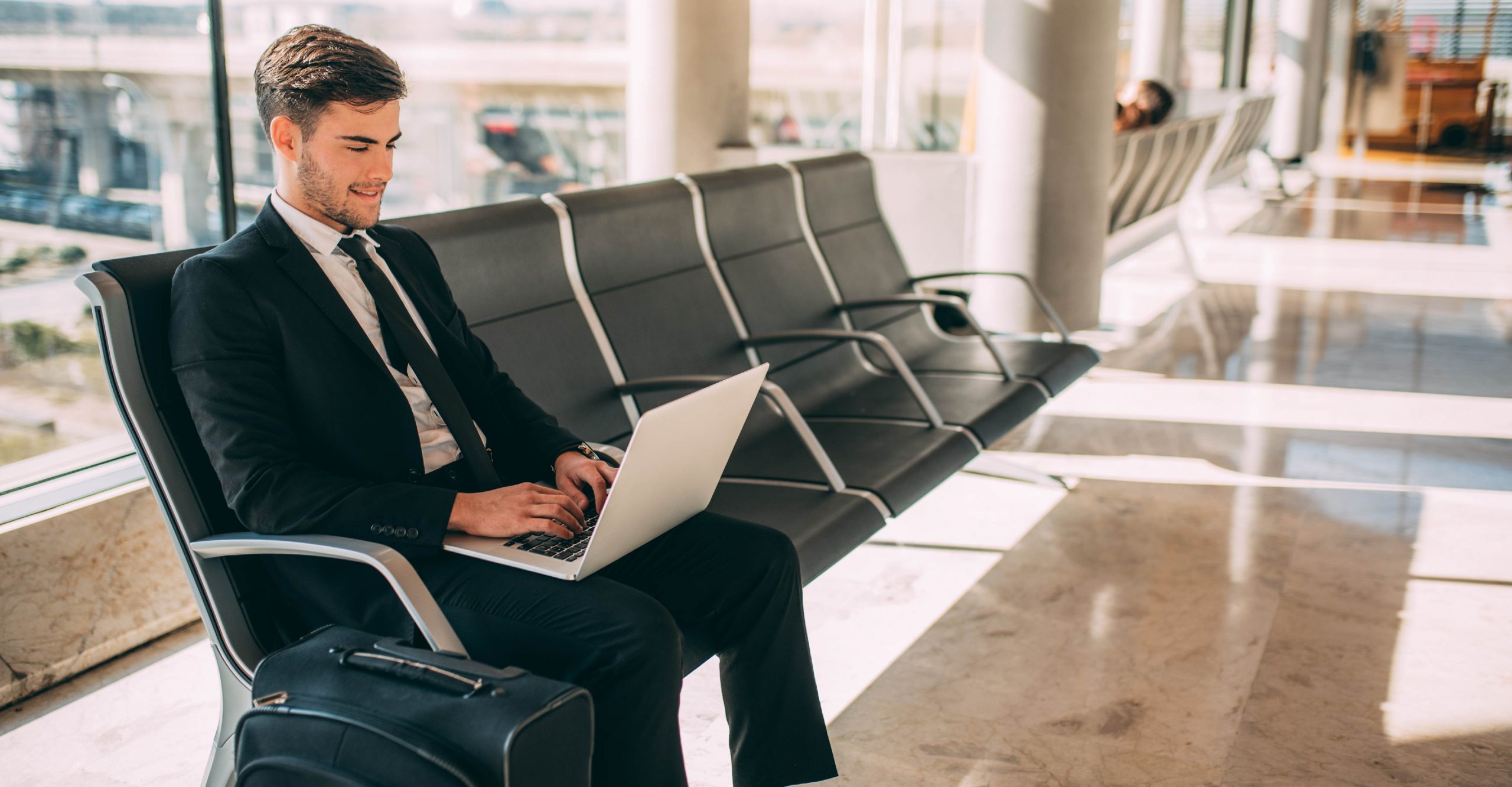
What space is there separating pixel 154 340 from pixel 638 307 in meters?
1.20

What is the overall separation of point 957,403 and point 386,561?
1771 millimetres

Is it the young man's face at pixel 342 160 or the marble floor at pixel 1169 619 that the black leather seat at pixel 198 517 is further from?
the marble floor at pixel 1169 619

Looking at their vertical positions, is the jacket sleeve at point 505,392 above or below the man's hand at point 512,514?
above

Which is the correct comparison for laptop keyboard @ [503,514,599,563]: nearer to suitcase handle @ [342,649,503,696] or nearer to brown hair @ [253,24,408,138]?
suitcase handle @ [342,649,503,696]

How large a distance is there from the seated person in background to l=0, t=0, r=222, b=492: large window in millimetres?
5007

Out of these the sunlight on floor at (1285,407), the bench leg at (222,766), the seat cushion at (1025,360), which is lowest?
the sunlight on floor at (1285,407)

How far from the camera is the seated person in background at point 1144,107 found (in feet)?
22.5

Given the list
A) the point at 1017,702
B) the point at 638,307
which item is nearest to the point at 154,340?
the point at 638,307

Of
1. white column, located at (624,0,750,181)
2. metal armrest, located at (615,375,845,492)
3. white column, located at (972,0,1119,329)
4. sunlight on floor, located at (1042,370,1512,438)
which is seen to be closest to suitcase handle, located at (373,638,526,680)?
metal armrest, located at (615,375,845,492)

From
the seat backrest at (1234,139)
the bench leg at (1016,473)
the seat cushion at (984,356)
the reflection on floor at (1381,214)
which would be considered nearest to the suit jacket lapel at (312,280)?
the seat cushion at (984,356)

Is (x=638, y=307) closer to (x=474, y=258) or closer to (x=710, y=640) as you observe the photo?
(x=474, y=258)

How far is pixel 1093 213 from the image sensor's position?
517 cm

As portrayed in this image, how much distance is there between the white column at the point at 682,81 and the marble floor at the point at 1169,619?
1568 mm

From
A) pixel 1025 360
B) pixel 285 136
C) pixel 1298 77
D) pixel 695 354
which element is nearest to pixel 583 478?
pixel 285 136
